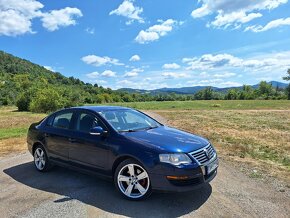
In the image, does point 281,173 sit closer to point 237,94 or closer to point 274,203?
point 274,203

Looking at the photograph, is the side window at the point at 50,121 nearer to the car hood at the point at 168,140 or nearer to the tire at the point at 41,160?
the tire at the point at 41,160

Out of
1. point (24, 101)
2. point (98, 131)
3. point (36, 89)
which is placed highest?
point (36, 89)

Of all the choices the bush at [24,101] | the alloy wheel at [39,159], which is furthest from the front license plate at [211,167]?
the bush at [24,101]

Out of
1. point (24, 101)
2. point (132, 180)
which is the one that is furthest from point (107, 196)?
point (24, 101)

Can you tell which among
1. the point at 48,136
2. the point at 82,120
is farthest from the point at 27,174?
the point at 82,120

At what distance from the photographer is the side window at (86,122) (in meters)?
5.85

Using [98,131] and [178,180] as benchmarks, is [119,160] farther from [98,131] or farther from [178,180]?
[178,180]

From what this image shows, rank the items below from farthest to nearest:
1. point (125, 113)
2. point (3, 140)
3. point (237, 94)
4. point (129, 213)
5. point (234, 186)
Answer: point (237, 94), point (3, 140), point (125, 113), point (234, 186), point (129, 213)

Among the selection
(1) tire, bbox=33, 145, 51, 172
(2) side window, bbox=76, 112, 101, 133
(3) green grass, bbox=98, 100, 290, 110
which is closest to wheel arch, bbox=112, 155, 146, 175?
(2) side window, bbox=76, 112, 101, 133

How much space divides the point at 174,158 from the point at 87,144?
1.83m

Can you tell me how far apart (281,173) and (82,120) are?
4.44 m

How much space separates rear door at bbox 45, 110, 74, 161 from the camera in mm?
6221

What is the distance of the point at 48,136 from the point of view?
668 cm

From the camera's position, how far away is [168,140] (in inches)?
201
